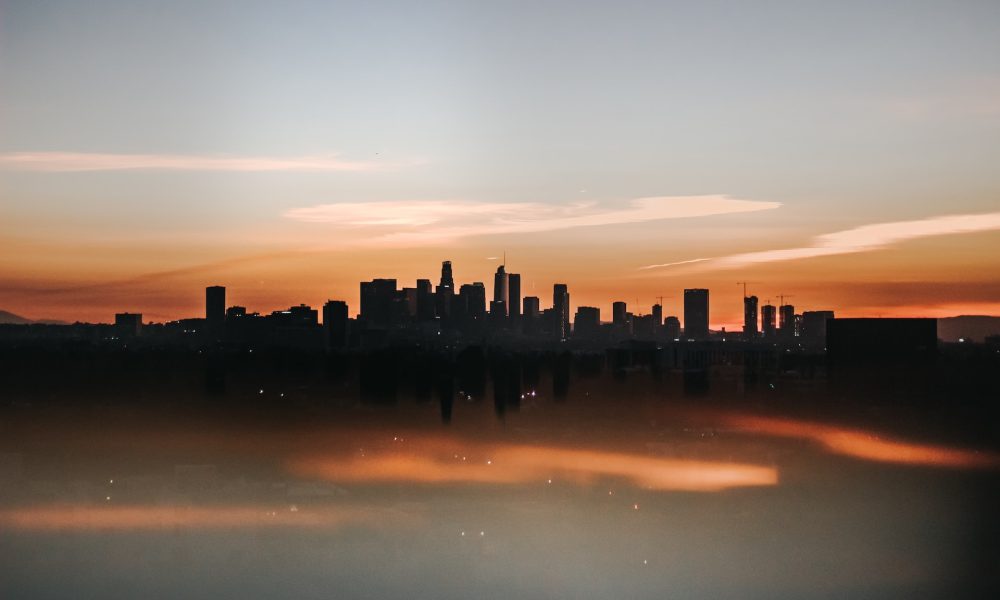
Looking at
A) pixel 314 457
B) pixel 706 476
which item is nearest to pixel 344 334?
pixel 314 457

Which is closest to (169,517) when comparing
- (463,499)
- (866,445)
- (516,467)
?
(463,499)

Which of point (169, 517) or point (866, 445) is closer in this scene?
point (866, 445)

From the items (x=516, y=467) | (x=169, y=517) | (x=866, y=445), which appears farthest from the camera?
(x=169, y=517)

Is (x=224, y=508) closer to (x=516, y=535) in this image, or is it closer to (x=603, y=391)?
(x=516, y=535)

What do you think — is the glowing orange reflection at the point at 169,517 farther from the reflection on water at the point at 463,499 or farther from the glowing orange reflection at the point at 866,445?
the glowing orange reflection at the point at 866,445

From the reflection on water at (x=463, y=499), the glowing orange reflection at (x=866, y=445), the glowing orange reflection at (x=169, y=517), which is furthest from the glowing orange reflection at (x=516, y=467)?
the glowing orange reflection at (x=866, y=445)

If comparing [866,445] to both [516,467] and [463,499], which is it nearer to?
[516,467]

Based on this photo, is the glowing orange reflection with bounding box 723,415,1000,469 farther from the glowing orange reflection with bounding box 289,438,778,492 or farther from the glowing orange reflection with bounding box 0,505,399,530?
the glowing orange reflection with bounding box 0,505,399,530
